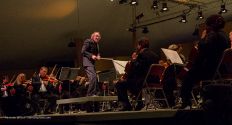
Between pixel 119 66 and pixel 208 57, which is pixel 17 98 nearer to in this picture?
pixel 119 66

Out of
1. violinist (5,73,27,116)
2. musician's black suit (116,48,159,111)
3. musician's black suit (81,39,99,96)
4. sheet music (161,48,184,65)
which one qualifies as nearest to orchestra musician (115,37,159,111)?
musician's black suit (116,48,159,111)

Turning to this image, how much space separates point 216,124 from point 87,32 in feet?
36.1

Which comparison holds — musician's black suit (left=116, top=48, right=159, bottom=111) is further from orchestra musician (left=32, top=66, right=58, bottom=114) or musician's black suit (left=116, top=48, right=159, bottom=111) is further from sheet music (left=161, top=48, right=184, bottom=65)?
orchestra musician (left=32, top=66, right=58, bottom=114)

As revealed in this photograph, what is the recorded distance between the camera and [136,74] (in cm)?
665

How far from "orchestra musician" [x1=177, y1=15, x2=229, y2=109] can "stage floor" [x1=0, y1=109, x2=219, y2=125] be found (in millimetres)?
542

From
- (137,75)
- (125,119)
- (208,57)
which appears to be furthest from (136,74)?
(125,119)

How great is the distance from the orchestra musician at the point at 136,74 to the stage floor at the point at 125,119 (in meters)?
1.72

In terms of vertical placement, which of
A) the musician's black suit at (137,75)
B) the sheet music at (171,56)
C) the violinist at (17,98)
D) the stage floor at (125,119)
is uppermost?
the sheet music at (171,56)

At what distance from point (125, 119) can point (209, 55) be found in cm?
132

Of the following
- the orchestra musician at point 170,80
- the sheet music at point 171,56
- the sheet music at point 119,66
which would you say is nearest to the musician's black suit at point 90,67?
the sheet music at point 119,66

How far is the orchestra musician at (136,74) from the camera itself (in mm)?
6625

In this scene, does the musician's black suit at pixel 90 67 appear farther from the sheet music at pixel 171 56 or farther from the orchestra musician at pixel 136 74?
the sheet music at pixel 171 56

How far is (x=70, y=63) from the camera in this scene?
17766 mm

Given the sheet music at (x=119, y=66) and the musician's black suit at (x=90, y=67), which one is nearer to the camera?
the sheet music at (x=119, y=66)
